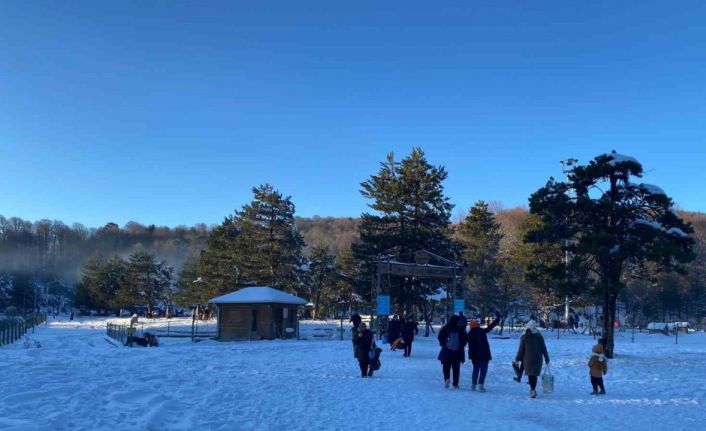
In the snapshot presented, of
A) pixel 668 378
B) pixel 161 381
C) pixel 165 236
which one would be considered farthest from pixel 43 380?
pixel 165 236

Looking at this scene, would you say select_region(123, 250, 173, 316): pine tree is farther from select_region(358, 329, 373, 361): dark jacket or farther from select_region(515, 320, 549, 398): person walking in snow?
select_region(515, 320, 549, 398): person walking in snow

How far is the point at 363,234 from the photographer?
4103cm

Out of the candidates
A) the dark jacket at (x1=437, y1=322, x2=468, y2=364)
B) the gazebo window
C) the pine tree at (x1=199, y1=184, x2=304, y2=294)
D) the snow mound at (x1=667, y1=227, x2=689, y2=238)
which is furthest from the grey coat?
the pine tree at (x1=199, y1=184, x2=304, y2=294)

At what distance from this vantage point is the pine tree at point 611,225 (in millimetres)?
20469

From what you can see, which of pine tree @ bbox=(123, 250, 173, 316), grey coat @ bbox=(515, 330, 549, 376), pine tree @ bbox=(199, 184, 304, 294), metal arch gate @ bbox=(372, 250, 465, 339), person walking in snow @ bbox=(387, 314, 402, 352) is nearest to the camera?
grey coat @ bbox=(515, 330, 549, 376)

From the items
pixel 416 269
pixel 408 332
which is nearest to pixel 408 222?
pixel 416 269

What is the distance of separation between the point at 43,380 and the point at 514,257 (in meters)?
44.7

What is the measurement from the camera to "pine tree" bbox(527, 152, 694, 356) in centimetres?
2047

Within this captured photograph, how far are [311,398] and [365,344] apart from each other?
3.95 metres

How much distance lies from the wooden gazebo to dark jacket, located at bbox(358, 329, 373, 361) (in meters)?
20.4

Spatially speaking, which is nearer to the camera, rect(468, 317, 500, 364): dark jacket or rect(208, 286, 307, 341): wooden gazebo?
rect(468, 317, 500, 364): dark jacket

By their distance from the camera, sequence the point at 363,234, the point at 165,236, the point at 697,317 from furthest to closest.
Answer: the point at 165,236
the point at 697,317
the point at 363,234

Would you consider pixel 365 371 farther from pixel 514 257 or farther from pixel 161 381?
pixel 514 257

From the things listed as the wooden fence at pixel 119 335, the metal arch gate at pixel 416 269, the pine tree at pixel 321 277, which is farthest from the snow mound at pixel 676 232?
the pine tree at pixel 321 277
